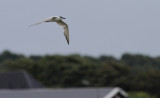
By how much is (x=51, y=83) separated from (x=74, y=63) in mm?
4765

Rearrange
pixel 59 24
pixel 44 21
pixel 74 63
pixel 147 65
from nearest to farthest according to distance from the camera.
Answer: pixel 44 21
pixel 59 24
pixel 74 63
pixel 147 65

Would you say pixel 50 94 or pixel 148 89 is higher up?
pixel 50 94

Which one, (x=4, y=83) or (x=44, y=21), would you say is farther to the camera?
(x=4, y=83)

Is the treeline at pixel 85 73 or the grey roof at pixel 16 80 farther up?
the grey roof at pixel 16 80

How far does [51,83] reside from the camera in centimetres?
9325

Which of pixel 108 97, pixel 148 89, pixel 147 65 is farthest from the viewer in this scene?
pixel 147 65

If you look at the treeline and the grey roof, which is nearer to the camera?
the grey roof

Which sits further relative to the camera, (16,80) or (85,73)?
(85,73)

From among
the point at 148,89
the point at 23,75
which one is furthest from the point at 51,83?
the point at 23,75

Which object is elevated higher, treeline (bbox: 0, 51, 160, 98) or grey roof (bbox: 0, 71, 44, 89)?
grey roof (bbox: 0, 71, 44, 89)

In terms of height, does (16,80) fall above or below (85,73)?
above

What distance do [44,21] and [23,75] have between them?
1420 inches

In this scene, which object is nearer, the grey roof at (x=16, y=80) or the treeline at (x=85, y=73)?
the grey roof at (x=16, y=80)

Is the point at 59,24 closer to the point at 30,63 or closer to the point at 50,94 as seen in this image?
the point at 50,94
